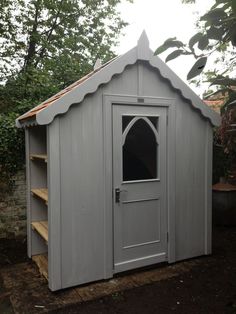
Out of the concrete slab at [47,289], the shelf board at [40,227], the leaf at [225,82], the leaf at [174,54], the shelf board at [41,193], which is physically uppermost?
the leaf at [174,54]

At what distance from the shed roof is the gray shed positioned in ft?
0.04

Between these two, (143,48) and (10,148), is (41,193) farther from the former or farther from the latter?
(143,48)

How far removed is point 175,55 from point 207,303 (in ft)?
10.3

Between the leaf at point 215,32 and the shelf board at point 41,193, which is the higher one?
the leaf at point 215,32

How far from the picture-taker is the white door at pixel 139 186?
398 cm

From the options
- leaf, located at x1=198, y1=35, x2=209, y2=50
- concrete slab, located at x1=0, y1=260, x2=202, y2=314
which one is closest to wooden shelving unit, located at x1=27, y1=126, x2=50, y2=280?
concrete slab, located at x1=0, y1=260, x2=202, y2=314

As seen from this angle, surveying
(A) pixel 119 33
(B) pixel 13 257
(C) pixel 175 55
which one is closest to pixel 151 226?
(B) pixel 13 257

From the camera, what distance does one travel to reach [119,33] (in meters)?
12.1

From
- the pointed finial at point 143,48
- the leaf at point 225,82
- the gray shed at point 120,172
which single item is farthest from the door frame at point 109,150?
the leaf at point 225,82

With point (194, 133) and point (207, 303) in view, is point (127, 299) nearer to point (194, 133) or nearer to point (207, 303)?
point (207, 303)

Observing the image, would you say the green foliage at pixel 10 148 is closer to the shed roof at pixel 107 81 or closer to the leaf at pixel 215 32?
the shed roof at pixel 107 81

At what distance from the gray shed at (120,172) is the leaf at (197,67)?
2331mm

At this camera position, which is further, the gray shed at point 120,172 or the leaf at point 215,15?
the gray shed at point 120,172

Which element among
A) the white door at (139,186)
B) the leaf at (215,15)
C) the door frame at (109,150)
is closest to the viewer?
the leaf at (215,15)
